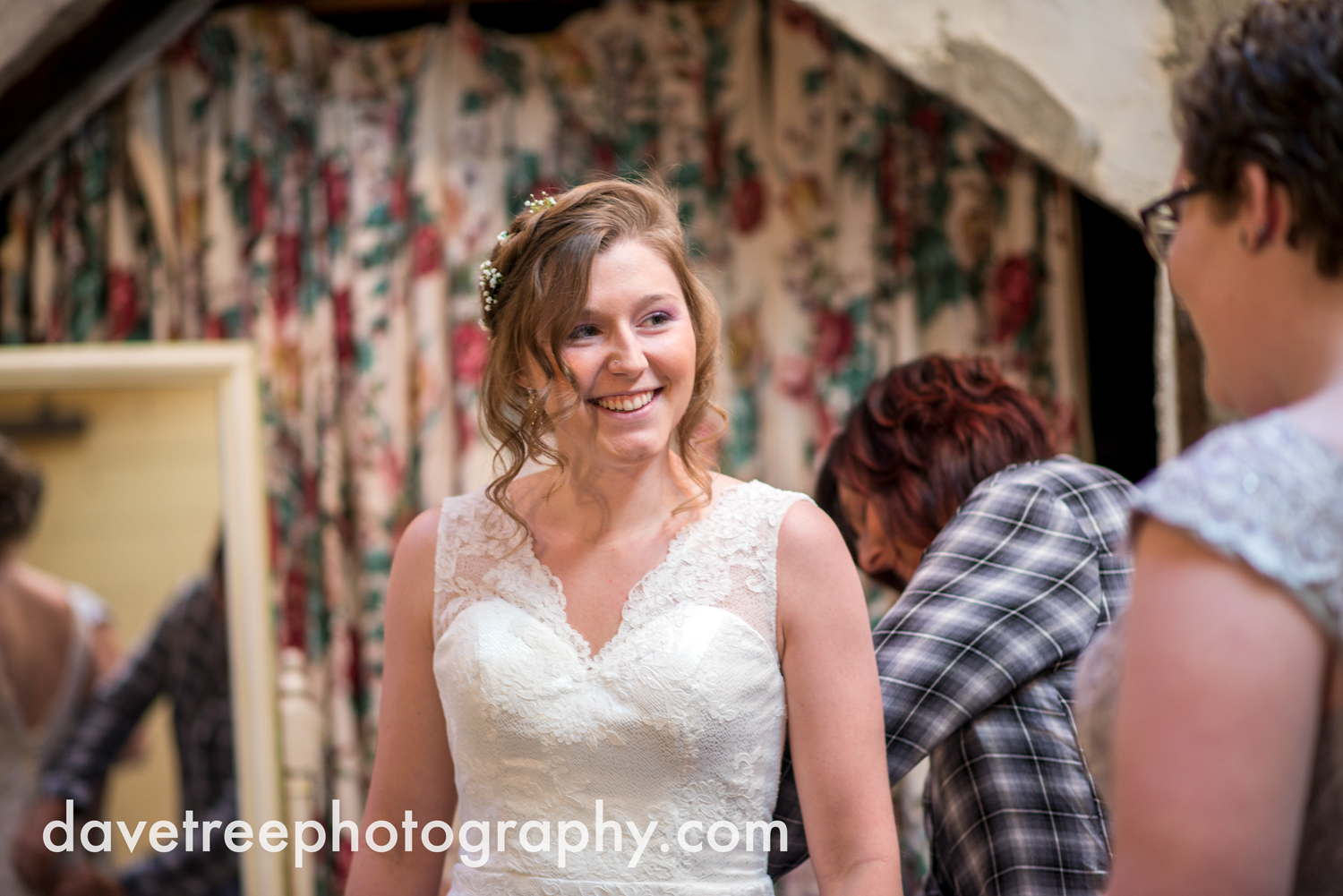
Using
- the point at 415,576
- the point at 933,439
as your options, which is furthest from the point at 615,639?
the point at 933,439

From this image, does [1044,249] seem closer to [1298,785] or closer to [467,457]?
[467,457]

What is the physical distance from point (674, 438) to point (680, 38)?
138cm

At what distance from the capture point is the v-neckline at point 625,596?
1.48 m

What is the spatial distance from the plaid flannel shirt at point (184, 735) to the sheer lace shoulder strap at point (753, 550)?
148cm

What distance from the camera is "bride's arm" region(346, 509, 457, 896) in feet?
5.07

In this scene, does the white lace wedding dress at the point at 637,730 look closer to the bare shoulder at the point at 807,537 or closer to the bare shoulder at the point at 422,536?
the bare shoulder at the point at 807,537

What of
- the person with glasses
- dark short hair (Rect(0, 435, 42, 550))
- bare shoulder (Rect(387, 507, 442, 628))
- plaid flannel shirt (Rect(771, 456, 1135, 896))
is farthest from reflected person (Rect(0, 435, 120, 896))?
the person with glasses

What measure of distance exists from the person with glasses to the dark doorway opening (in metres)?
1.96

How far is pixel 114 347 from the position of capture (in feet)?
8.30

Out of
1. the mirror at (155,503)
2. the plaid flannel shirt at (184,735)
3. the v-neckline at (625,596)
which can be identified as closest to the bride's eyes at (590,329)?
the v-neckline at (625,596)

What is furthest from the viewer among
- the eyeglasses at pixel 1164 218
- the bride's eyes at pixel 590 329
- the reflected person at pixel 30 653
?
the reflected person at pixel 30 653

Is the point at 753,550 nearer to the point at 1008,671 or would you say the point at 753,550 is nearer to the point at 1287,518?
the point at 1008,671

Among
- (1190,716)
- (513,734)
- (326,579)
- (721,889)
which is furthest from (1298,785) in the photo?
(326,579)

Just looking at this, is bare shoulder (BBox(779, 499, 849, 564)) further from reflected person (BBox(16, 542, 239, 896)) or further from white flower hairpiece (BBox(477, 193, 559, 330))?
reflected person (BBox(16, 542, 239, 896))
